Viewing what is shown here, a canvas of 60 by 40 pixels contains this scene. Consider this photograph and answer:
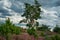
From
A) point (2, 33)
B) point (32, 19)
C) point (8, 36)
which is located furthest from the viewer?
point (32, 19)

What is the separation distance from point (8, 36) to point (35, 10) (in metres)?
41.7

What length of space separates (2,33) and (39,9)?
1526 inches

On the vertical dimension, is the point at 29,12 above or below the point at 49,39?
above

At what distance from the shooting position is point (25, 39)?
3362 centimetres

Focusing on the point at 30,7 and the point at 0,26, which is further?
the point at 30,7

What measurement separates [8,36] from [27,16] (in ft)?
137

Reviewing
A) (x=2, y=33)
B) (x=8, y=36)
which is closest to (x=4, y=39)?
(x=8, y=36)

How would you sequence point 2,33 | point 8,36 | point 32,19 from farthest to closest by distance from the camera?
point 32,19 → point 2,33 → point 8,36

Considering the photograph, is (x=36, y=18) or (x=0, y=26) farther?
(x=36, y=18)

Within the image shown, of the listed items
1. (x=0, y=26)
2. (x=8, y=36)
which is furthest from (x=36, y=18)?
(x=8, y=36)

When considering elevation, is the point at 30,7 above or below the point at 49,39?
above

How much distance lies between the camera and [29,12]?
242 ft

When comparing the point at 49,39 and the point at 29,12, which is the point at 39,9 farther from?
the point at 49,39

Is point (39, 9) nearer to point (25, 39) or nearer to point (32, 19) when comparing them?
point (32, 19)
